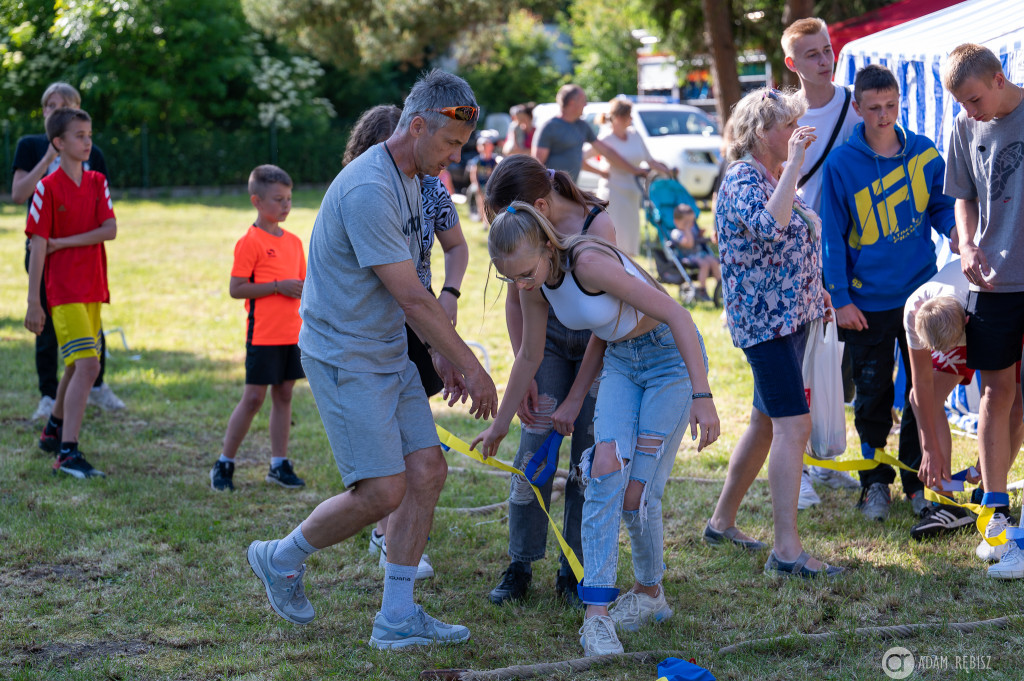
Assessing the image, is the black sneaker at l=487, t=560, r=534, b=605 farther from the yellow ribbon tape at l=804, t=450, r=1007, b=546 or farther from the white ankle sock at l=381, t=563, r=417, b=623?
the yellow ribbon tape at l=804, t=450, r=1007, b=546

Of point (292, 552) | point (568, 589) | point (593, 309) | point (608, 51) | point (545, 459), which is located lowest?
point (568, 589)

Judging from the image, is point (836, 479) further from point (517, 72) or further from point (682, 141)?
point (517, 72)

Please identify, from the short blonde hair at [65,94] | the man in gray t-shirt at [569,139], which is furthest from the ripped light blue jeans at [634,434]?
the man in gray t-shirt at [569,139]

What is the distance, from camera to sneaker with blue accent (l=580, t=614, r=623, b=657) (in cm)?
338

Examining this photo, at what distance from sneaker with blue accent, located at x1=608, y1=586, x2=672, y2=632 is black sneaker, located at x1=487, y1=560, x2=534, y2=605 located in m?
0.40

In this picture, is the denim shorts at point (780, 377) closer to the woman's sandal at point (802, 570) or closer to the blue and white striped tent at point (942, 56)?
the woman's sandal at point (802, 570)

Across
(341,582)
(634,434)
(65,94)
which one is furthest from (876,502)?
(65,94)

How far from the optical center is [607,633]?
3.41 metres

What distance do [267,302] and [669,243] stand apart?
609 cm

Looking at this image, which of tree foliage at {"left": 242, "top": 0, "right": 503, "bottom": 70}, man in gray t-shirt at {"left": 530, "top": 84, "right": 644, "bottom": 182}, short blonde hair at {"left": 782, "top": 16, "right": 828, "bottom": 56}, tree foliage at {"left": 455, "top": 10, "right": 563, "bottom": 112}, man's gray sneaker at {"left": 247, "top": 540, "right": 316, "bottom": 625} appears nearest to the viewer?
man's gray sneaker at {"left": 247, "top": 540, "right": 316, "bottom": 625}

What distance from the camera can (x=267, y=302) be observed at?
5.19 metres

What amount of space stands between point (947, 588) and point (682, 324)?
1.63 m

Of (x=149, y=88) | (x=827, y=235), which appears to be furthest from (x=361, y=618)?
(x=149, y=88)

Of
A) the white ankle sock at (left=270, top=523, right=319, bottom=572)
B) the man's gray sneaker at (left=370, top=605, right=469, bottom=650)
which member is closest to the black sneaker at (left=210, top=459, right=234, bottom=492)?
the white ankle sock at (left=270, top=523, right=319, bottom=572)
